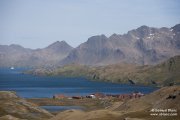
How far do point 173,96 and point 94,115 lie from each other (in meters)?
19.5

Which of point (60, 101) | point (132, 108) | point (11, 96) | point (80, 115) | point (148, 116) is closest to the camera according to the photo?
point (148, 116)

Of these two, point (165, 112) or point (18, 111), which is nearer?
point (165, 112)

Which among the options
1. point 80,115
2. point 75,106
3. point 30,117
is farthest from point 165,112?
point 75,106

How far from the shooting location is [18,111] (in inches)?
4742

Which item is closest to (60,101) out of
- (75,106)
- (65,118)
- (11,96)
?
(75,106)

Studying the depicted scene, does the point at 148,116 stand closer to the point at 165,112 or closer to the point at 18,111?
the point at 165,112

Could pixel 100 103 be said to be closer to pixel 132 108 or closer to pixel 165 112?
pixel 132 108

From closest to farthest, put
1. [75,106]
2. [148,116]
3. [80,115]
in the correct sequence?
[148,116] → [80,115] → [75,106]

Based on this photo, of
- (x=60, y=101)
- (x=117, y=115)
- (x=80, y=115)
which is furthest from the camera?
(x=60, y=101)

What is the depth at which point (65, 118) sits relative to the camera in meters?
95.8

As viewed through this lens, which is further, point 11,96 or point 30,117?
point 11,96

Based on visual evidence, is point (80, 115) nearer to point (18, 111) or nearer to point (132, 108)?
point (132, 108)

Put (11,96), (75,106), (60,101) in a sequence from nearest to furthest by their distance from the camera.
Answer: (11,96), (75,106), (60,101)

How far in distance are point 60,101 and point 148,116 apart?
4489 inches
